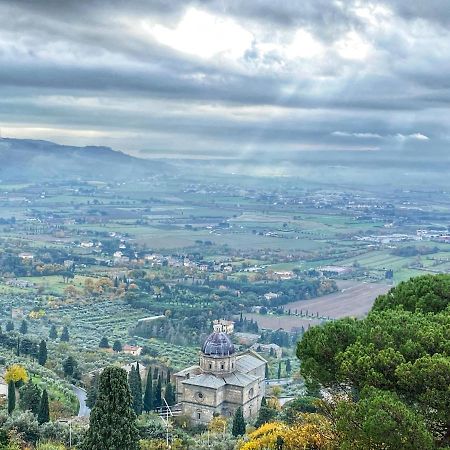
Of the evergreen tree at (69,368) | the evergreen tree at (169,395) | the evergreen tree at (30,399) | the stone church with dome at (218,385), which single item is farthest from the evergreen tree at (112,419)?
the evergreen tree at (69,368)

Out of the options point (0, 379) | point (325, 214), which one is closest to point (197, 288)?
point (0, 379)

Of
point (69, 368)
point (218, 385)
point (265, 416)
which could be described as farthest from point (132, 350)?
point (265, 416)

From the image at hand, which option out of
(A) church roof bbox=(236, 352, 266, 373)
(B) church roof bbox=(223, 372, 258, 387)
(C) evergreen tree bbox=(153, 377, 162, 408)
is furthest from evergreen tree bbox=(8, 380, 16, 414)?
(A) church roof bbox=(236, 352, 266, 373)

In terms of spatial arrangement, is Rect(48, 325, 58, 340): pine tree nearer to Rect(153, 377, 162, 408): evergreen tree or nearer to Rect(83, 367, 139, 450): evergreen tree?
Rect(153, 377, 162, 408): evergreen tree

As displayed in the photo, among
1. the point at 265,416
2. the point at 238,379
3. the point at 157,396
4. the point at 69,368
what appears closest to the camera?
the point at 265,416

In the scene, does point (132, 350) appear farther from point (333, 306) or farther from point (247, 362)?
point (333, 306)

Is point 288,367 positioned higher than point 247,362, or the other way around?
point 247,362

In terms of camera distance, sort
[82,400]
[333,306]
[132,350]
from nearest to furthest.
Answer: [82,400] → [132,350] → [333,306]

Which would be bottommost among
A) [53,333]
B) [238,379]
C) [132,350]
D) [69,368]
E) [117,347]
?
[53,333]
